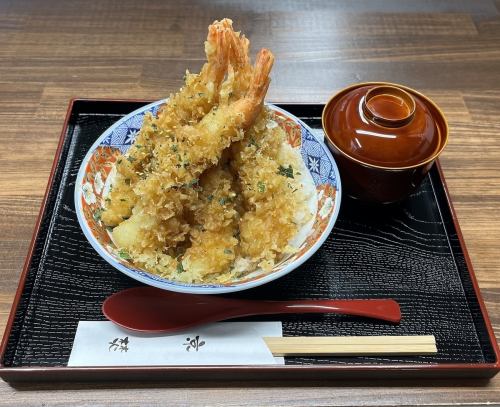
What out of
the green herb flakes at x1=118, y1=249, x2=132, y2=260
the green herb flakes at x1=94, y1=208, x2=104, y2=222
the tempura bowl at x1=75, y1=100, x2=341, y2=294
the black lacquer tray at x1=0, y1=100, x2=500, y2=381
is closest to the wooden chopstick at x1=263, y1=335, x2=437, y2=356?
the black lacquer tray at x1=0, y1=100, x2=500, y2=381

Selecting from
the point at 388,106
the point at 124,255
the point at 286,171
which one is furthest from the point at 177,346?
the point at 388,106

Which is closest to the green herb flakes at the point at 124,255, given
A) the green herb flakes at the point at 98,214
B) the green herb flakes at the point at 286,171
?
the green herb flakes at the point at 98,214

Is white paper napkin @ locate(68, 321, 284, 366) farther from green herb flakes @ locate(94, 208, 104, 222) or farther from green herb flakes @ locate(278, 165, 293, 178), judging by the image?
green herb flakes @ locate(278, 165, 293, 178)

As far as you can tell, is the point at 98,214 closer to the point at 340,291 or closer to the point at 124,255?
the point at 124,255

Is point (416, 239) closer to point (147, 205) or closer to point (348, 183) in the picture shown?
point (348, 183)

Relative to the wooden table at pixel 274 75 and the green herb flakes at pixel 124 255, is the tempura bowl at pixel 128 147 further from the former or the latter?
the wooden table at pixel 274 75

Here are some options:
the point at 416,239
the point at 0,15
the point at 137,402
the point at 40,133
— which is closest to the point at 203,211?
the point at 137,402
